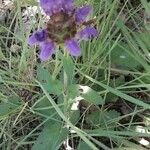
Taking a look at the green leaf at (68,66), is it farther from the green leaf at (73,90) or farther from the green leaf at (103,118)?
the green leaf at (103,118)

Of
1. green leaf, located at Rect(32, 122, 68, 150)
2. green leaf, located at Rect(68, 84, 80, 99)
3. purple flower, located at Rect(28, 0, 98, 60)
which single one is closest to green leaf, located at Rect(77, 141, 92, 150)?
green leaf, located at Rect(32, 122, 68, 150)

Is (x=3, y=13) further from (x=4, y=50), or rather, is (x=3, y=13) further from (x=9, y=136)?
(x=9, y=136)

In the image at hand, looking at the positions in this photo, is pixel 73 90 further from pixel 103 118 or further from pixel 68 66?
pixel 103 118

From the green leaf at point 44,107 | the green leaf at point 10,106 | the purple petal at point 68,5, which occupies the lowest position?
the green leaf at point 44,107

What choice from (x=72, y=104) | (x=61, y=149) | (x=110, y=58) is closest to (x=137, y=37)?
(x=110, y=58)

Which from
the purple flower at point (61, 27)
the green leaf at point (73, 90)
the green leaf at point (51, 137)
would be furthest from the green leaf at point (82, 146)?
the purple flower at point (61, 27)

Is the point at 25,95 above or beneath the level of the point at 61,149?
above

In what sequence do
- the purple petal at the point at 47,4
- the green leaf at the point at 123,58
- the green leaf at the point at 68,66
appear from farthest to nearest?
1. the green leaf at the point at 123,58
2. the green leaf at the point at 68,66
3. the purple petal at the point at 47,4

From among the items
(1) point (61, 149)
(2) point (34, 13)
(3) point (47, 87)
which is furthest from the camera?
(2) point (34, 13)
